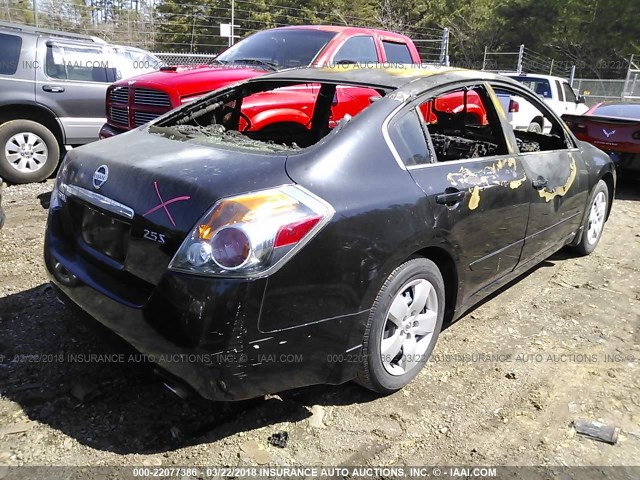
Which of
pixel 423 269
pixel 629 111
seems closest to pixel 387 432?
pixel 423 269

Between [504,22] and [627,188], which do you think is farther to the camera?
[504,22]

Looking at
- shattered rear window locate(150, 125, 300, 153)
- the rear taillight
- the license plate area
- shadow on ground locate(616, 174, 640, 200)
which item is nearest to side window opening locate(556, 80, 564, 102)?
shadow on ground locate(616, 174, 640, 200)

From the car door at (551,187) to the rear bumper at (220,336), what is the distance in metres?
1.90

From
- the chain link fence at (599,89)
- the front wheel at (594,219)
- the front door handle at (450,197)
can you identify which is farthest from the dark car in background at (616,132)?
the chain link fence at (599,89)

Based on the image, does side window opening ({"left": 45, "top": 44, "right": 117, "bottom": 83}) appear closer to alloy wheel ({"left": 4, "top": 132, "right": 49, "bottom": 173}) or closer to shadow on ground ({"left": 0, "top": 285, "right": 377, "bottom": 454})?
alloy wheel ({"left": 4, "top": 132, "right": 49, "bottom": 173})

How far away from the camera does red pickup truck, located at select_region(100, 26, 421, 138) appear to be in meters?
5.11

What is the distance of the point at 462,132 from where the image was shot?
4758 mm

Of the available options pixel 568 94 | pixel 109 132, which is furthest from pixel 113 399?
pixel 568 94

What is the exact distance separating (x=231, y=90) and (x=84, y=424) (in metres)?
2.31

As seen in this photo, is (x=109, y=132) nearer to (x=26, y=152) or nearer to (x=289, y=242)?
(x=26, y=152)

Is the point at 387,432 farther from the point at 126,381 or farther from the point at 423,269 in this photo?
the point at 126,381

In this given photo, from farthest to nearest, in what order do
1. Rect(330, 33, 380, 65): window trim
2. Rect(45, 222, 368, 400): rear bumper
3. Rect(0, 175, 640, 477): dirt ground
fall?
Rect(330, 33, 380, 65): window trim, Rect(0, 175, 640, 477): dirt ground, Rect(45, 222, 368, 400): rear bumper

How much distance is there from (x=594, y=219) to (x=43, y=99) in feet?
21.3

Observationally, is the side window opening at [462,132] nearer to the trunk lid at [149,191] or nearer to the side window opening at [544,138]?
the side window opening at [544,138]
